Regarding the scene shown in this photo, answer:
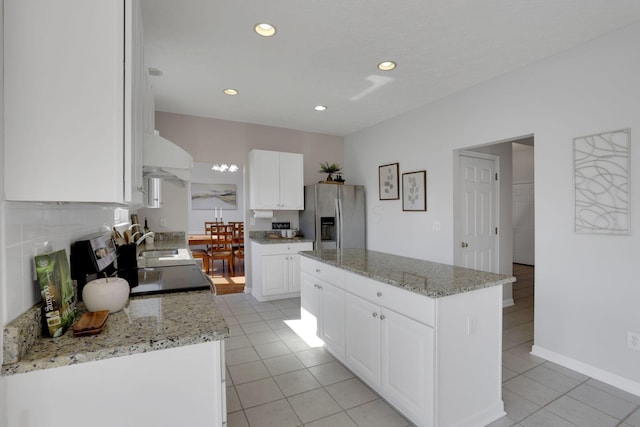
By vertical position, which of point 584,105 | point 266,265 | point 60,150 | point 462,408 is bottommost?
point 462,408

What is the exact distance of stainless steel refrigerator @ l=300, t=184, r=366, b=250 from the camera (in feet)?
15.4

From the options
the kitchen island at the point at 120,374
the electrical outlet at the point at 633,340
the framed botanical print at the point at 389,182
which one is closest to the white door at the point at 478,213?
the framed botanical print at the point at 389,182

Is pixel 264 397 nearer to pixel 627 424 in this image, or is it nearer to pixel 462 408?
pixel 462 408

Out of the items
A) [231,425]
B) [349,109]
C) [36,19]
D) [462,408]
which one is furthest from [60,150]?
[349,109]

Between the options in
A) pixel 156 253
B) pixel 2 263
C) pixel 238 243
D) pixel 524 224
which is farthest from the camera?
pixel 524 224

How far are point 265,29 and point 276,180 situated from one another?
2.57 metres

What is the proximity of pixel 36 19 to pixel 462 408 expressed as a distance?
2.52 meters

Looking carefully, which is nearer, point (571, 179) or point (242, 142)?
point (571, 179)

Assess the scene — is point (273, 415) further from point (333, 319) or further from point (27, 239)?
point (27, 239)

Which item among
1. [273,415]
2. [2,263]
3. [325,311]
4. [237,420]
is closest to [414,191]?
[325,311]

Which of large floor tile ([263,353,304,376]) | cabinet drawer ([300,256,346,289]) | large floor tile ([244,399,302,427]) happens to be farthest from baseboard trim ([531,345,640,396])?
large floor tile ([244,399,302,427])

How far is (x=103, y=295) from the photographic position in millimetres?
1295

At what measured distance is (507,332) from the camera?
3.30 m

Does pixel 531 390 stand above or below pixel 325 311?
below
